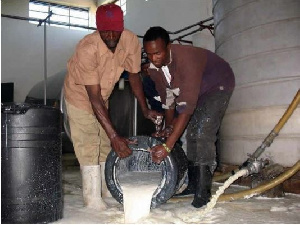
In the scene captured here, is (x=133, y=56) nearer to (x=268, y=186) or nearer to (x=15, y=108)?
(x=15, y=108)

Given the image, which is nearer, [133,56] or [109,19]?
[109,19]

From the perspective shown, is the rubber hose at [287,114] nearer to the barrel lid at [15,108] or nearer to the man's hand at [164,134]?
the man's hand at [164,134]

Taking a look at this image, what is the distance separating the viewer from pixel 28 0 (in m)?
10.6

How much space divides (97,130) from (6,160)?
83cm

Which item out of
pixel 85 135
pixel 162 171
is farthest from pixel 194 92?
pixel 85 135

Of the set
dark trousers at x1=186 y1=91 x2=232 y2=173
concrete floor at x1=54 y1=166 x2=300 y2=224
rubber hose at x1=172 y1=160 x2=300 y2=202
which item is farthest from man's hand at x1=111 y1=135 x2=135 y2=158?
rubber hose at x1=172 y1=160 x2=300 y2=202

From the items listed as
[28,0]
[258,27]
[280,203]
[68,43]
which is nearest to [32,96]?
[68,43]

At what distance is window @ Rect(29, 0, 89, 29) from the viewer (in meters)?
10.7

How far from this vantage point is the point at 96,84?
7.26ft

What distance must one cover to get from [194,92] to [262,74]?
3.47 feet

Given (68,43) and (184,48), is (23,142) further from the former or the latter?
(68,43)

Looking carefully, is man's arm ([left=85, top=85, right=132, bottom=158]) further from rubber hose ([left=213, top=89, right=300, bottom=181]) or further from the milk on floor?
rubber hose ([left=213, top=89, right=300, bottom=181])

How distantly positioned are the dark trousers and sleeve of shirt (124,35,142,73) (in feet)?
2.03

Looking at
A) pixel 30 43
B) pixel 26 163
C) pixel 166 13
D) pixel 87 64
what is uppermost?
pixel 166 13
